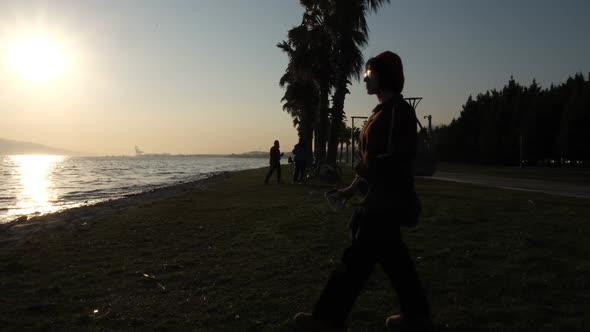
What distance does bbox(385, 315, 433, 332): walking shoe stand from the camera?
310cm

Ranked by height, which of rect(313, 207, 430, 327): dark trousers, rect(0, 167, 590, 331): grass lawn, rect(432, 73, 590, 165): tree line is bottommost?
rect(0, 167, 590, 331): grass lawn

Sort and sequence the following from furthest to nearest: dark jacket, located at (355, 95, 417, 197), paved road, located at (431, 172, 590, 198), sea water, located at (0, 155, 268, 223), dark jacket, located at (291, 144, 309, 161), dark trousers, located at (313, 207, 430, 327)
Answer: dark jacket, located at (291, 144, 309, 161)
sea water, located at (0, 155, 268, 223)
paved road, located at (431, 172, 590, 198)
dark trousers, located at (313, 207, 430, 327)
dark jacket, located at (355, 95, 417, 197)

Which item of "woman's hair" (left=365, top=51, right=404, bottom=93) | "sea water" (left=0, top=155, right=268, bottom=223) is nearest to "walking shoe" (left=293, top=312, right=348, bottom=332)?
"woman's hair" (left=365, top=51, right=404, bottom=93)

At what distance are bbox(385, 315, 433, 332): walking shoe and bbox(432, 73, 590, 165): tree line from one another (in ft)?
169

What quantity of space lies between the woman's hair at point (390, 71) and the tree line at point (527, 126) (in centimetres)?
5153

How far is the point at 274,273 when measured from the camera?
5156 mm

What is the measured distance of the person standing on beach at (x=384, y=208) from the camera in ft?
9.54

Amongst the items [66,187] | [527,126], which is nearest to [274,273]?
[66,187]

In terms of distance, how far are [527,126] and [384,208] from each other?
58.6m

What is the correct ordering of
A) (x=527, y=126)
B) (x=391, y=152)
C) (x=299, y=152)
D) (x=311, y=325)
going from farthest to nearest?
(x=527, y=126) → (x=299, y=152) → (x=311, y=325) → (x=391, y=152)

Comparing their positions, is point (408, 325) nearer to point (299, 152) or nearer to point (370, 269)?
point (370, 269)

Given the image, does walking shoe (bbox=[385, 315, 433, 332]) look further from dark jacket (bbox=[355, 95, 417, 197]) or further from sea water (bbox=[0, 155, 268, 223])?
sea water (bbox=[0, 155, 268, 223])

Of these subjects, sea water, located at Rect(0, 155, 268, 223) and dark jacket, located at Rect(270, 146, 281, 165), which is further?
dark jacket, located at Rect(270, 146, 281, 165)

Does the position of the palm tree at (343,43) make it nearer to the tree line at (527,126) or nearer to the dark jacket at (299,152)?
the dark jacket at (299,152)
